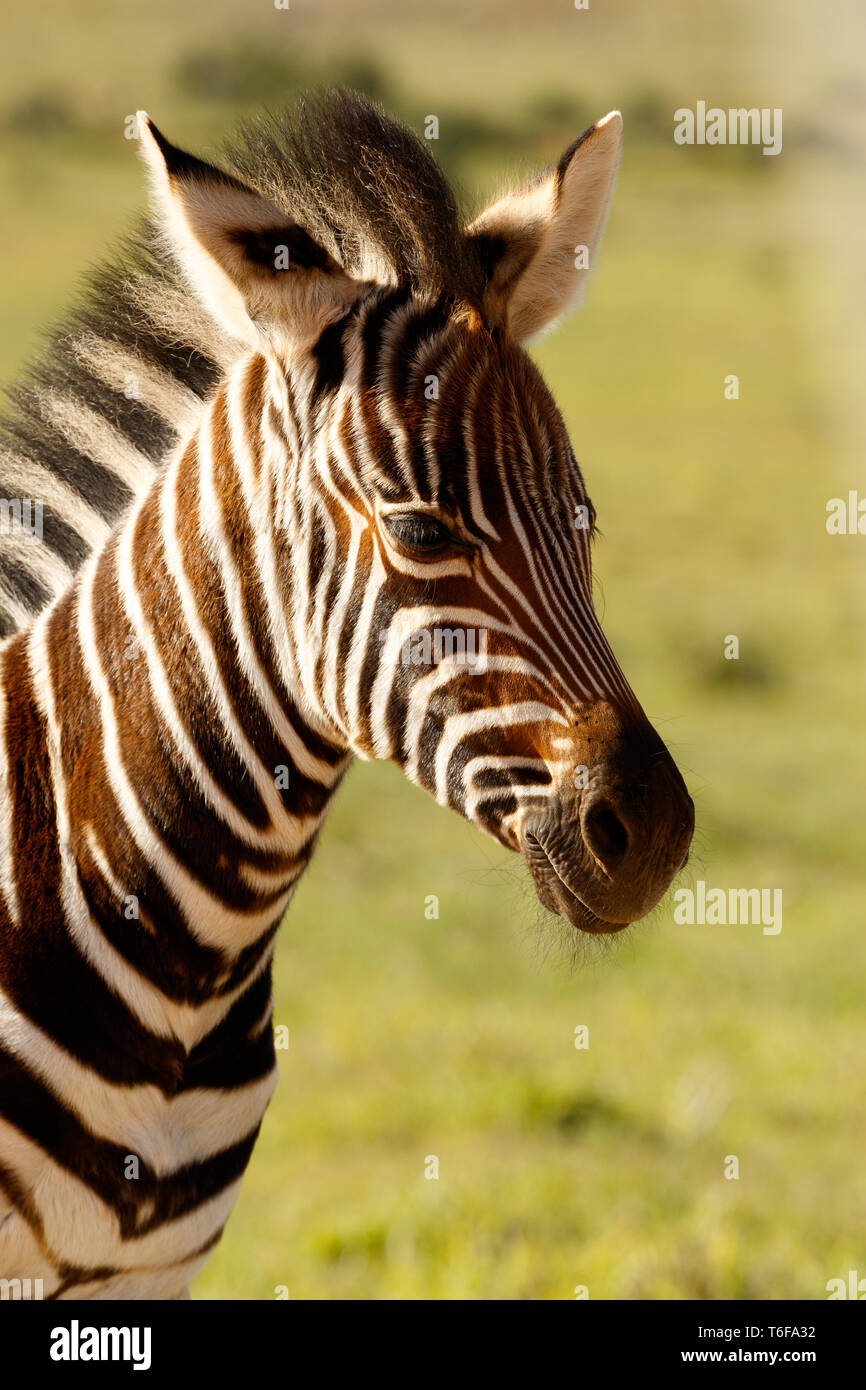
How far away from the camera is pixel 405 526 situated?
9.54ft

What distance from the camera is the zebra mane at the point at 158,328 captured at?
10.3 ft

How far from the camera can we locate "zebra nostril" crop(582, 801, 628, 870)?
278 cm

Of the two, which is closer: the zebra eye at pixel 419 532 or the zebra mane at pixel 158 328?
the zebra eye at pixel 419 532

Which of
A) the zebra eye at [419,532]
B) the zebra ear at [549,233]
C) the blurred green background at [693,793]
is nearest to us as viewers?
the zebra eye at [419,532]

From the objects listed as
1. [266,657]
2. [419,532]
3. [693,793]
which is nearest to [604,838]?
[419,532]

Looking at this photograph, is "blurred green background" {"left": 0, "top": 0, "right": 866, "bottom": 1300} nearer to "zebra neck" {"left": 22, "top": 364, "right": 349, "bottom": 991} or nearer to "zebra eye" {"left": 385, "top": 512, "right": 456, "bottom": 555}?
"zebra neck" {"left": 22, "top": 364, "right": 349, "bottom": 991}

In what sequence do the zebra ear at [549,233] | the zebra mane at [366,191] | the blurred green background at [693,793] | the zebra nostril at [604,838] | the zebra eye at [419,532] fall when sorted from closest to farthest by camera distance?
the zebra nostril at [604,838]
the zebra eye at [419,532]
the zebra mane at [366,191]
the zebra ear at [549,233]
the blurred green background at [693,793]

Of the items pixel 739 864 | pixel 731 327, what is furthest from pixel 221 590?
pixel 731 327

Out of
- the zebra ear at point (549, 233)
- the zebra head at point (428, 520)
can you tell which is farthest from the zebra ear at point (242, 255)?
the zebra ear at point (549, 233)

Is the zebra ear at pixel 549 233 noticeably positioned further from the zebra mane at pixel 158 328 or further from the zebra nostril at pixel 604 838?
the zebra nostril at pixel 604 838

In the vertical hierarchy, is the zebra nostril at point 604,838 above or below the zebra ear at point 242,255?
below

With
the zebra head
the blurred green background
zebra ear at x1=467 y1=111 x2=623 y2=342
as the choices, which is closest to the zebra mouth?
the zebra head
